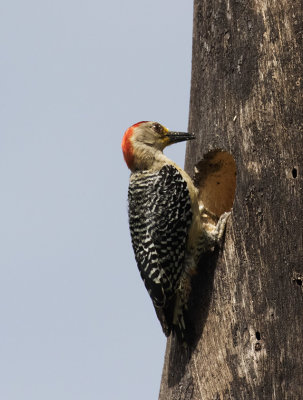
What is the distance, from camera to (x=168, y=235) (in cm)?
675

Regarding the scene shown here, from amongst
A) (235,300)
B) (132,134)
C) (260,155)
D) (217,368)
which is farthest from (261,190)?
(132,134)

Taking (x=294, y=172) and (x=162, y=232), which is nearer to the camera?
(x=294, y=172)

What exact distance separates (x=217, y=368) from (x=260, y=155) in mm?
1572

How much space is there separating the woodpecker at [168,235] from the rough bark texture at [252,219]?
13 cm

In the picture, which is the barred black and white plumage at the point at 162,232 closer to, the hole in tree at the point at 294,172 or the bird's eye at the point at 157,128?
the bird's eye at the point at 157,128

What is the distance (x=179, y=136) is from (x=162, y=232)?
1119 mm

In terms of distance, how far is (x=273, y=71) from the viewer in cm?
645

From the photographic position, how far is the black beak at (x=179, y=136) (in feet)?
23.8

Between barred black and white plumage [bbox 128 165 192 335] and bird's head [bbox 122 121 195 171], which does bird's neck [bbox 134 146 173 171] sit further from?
barred black and white plumage [bbox 128 165 192 335]

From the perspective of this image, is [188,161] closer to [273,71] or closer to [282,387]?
[273,71]

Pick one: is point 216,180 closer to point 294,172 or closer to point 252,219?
point 252,219

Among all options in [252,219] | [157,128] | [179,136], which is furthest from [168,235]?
[157,128]

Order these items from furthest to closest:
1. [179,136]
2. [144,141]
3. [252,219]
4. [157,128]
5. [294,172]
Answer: [157,128] < [144,141] < [179,136] < [252,219] < [294,172]

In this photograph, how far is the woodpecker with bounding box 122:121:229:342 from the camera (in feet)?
21.8
